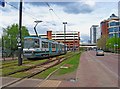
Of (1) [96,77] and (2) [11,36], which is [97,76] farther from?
(2) [11,36]

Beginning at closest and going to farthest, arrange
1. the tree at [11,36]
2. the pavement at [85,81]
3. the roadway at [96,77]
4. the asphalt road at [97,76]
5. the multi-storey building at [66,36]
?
1. the pavement at [85,81]
2. the roadway at [96,77]
3. the asphalt road at [97,76]
4. the tree at [11,36]
5. the multi-storey building at [66,36]

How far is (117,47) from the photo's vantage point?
122m

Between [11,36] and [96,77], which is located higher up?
[11,36]

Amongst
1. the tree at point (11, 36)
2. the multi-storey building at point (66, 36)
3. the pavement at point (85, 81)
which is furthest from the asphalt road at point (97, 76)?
the multi-storey building at point (66, 36)

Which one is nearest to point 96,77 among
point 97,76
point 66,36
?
point 97,76

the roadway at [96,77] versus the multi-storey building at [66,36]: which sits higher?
the multi-storey building at [66,36]

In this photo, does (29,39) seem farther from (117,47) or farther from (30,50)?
(117,47)

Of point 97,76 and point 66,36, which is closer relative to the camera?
point 97,76

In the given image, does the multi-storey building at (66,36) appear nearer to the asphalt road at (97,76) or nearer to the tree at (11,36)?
the tree at (11,36)

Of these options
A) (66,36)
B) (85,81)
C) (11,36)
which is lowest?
(85,81)

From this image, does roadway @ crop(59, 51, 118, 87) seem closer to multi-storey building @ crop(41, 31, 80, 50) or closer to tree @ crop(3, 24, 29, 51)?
tree @ crop(3, 24, 29, 51)

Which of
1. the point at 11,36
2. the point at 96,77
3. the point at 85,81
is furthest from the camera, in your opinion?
the point at 11,36

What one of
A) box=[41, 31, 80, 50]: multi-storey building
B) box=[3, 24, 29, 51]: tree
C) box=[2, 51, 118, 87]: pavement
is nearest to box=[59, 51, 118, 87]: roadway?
box=[2, 51, 118, 87]: pavement

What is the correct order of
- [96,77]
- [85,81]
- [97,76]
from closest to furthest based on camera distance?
1. [85,81]
2. [96,77]
3. [97,76]
